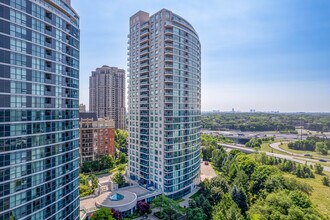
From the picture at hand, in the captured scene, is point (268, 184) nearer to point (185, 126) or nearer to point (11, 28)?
point (185, 126)

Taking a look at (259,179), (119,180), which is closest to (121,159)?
(119,180)

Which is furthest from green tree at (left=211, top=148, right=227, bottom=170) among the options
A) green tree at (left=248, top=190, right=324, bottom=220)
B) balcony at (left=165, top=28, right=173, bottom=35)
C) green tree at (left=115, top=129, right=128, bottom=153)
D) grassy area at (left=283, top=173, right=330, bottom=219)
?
balcony at (left=165, top=28, right=173, bottom=35)

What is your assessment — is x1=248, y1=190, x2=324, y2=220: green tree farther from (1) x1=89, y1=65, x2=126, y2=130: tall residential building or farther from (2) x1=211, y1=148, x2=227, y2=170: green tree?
(1) x1=89, y1=65, x2=126, y2=130: tall residential building

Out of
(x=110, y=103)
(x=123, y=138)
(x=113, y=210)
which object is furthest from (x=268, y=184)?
(x=110, y=103)

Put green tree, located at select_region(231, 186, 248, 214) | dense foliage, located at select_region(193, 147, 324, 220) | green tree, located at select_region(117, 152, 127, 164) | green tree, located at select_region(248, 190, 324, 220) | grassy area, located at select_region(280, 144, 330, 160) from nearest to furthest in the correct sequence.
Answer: green tree, located at select_region(248, 190, 324, 220), dense foliage, located at select_region(193, 147, 324, 220), green tree, located at select_region(231, 186, 248, 214), green tree, located at select_region(117, 152, 127, 164), grassy area, located at select_region(280, 144, 330, 160)

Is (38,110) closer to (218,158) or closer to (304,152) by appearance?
(218,158)

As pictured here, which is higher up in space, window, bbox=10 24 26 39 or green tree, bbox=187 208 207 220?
window, bbox=10 24 26 39

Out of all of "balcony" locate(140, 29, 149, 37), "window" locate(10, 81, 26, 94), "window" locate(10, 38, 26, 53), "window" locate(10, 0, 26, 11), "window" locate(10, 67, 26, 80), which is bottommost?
"window" locate(10, 81, 26, 94)
